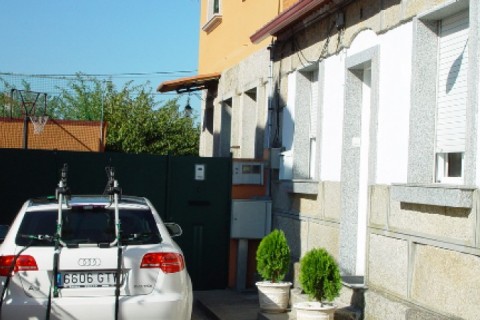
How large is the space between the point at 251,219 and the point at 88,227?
19.5 feet

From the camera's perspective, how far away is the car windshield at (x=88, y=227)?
25.3ft

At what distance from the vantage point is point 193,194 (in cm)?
1394

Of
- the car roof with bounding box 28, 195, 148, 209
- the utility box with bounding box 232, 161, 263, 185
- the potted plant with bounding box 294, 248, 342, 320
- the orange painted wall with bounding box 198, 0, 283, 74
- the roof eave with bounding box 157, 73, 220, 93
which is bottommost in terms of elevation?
the potted plant with bounding box 294, 248, 342, 320

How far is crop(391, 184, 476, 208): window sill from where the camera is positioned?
7082mm

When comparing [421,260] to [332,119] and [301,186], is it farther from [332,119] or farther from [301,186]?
[301,186]

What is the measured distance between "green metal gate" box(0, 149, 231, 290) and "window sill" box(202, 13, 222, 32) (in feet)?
19.3

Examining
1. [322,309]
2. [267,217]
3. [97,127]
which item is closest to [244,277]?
[267,217]

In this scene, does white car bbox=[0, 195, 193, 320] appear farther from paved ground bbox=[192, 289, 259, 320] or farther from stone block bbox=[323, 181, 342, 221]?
paved ground bbox=[192, 289, 259, 320]

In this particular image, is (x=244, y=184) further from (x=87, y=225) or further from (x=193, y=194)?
(x=87, y=225)

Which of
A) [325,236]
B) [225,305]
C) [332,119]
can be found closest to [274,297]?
[325,236]

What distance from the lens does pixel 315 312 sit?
8719 mm

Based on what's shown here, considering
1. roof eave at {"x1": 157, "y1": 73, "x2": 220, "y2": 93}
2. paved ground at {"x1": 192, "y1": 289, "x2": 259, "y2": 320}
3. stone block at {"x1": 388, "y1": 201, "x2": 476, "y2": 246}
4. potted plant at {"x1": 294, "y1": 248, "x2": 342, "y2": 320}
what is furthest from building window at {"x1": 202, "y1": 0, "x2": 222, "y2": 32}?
stone block at {"x1": 388, "y1": 201, "x2": 476, "y2": 246}

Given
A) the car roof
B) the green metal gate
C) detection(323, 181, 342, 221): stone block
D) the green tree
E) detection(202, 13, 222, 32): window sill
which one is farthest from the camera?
the green tree

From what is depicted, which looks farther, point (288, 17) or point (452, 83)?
point (288, 17)
